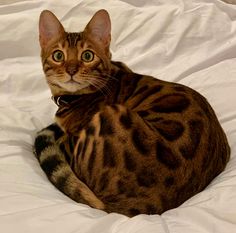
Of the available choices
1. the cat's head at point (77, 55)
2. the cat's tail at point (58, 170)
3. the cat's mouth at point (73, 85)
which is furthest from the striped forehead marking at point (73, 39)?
the cat's tail at point (58, 170)

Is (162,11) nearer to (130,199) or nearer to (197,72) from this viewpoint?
(197,72)

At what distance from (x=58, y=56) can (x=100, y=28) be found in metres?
0.18

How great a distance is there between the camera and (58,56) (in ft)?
5.52

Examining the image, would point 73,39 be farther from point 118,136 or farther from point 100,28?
point 118,136

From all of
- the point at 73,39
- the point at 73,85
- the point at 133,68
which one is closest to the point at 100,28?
the point at 73,39

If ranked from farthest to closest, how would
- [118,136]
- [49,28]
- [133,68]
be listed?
1. [133,68]
2. [49,28]
3. [118,136]

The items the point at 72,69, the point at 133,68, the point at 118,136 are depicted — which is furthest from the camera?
the point at 133,68

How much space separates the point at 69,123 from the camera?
5.59ft

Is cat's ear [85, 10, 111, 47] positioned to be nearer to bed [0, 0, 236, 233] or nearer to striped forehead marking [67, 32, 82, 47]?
striped forehead marking [67, 32, 82, 47]

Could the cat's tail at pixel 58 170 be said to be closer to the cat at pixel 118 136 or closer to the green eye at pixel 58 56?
the cat at pixel 118 136

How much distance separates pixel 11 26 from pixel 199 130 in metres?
1.24

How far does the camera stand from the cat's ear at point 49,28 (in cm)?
172

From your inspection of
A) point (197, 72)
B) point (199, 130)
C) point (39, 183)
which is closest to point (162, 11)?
point (197, 72)

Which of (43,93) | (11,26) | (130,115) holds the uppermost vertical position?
(130,115)
